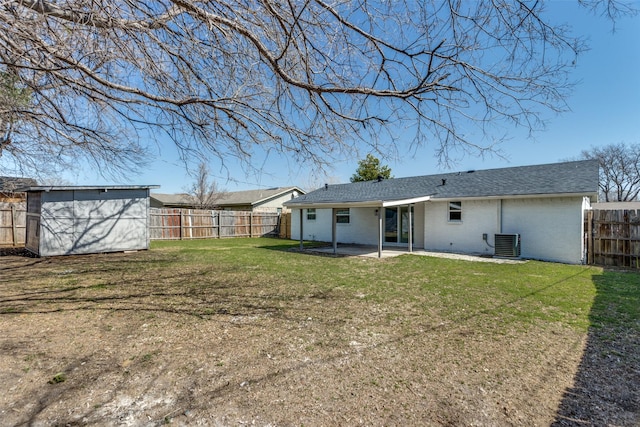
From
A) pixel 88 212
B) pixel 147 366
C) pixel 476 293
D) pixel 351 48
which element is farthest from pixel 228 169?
pixel 88 212

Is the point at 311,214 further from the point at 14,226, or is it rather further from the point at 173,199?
the point at 173,199

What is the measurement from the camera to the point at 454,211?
13125mm

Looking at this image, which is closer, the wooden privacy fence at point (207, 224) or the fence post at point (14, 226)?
the fence post at point (14, 226)

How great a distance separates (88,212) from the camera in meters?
12.1

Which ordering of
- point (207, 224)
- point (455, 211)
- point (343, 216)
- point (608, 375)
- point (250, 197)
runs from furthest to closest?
1. point (250, 197)
2. point (207, 224)
3. point (343, 216)
4. point (455, 211)
5. point (608, 375)

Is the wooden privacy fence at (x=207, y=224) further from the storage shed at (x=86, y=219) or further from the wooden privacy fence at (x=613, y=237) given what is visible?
the wooden privacy fence at (x=613, y=237)

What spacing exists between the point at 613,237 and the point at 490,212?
3.57 meters

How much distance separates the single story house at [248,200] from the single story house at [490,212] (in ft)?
46.8

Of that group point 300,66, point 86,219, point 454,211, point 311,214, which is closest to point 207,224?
point 311,214

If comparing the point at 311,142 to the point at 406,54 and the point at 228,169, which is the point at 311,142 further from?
the point at 406,54

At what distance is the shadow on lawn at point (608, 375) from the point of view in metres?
2.42

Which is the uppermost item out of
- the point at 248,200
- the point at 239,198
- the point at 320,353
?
the point at 239,198

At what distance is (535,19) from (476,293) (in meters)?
4.80

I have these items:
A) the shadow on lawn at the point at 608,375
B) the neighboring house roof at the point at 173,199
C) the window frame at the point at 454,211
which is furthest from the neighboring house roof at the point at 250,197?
the shadow on lawn at the point at 608,375
